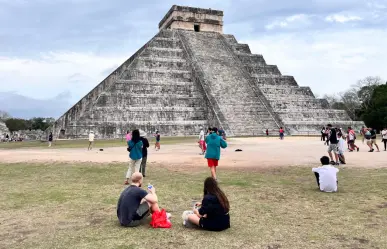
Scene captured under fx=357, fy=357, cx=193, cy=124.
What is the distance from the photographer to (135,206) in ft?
15.6

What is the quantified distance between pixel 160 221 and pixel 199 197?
6.18 feet

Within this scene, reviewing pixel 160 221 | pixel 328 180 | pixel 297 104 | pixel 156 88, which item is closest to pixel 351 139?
pixel 328 180

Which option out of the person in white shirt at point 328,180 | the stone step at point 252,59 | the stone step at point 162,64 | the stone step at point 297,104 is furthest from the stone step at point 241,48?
the person in white shirt at point 328,180

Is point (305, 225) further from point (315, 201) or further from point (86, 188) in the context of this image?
point (86, 188)

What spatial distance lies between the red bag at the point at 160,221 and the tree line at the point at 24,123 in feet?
252

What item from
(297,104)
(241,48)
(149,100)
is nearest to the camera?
(149,100)

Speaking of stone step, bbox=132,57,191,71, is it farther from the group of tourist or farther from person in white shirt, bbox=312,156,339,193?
the group of tourist

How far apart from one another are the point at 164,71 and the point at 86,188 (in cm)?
2378

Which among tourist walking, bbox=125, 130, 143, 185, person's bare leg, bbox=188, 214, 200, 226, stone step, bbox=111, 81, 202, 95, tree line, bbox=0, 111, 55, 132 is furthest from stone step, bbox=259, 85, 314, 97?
tree line, bbox=0, 111, 55, 132

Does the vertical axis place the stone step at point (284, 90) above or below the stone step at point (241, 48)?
below

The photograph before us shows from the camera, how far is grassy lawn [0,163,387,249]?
4152mm

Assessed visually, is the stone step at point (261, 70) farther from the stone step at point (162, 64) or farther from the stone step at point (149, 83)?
the stone step at point (149, 83)

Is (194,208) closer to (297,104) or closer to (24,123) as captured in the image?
(297,104)

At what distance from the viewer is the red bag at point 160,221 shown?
4680 millimetres
